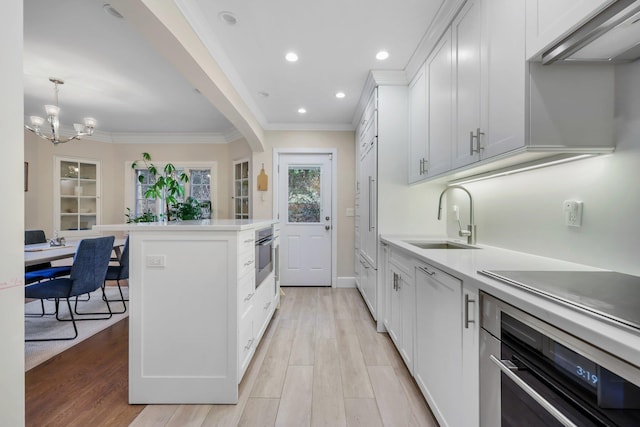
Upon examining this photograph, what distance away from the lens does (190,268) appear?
162 cm

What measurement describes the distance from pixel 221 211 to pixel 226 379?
3.77m

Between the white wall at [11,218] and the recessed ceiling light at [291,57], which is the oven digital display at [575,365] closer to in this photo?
the white wall at [11,218]

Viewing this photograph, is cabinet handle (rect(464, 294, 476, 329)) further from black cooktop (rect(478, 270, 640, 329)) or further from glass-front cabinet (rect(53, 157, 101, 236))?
glass-front cabinet (rect(53, 157, 101, 236))

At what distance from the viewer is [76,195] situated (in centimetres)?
488

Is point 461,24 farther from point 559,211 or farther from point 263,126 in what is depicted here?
point 263,126

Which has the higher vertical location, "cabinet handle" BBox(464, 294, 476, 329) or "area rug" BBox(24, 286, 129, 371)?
"cabinet handle" BBox(464, 294, 476, 329)

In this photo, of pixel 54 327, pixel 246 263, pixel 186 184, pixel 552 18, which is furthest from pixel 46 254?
pixel 552 18

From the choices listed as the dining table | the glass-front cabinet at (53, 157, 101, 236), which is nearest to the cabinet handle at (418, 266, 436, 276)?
the dining table

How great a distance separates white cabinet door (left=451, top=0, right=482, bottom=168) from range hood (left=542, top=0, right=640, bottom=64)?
1.52ft

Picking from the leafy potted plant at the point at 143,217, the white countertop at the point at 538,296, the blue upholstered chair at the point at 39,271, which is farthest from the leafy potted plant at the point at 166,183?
the white countertop at the point at 538,296

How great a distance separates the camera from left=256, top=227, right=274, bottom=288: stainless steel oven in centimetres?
222

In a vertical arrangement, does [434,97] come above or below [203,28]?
below

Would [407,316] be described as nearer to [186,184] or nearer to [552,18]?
[552,18]

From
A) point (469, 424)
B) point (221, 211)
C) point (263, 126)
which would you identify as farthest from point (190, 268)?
point (221, 211)
